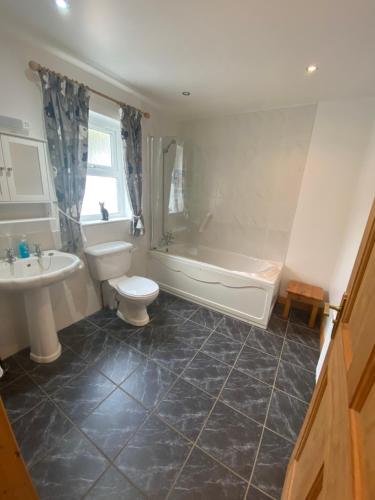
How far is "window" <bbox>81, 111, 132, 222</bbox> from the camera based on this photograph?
214cm

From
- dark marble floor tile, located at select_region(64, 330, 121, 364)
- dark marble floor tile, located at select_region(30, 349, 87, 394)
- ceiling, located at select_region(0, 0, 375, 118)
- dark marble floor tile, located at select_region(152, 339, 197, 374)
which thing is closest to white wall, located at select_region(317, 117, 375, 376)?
ceiling, located at select_region(0, 0, 375, 118)

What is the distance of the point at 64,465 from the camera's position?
43.6 inches

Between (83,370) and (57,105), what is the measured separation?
6.73 feet

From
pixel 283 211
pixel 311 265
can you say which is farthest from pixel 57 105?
pixel 311 265

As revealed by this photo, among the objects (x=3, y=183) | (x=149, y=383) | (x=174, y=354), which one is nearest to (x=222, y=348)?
(x=174, y=354)

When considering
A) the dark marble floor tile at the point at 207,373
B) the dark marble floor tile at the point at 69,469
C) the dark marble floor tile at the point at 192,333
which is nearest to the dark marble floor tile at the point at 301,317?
the dark marble floor tile at the point at 192,333

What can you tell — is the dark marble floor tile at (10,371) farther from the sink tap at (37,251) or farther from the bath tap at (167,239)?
the bath tap at (167,239)

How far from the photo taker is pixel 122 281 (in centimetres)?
222

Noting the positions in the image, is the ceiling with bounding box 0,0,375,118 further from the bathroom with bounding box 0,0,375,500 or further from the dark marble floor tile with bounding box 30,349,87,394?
the dark marble floor tile with bounding box 30,349,87,394

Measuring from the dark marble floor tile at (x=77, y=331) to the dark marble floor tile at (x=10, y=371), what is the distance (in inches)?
13.7

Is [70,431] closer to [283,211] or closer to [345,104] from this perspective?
[283,211]

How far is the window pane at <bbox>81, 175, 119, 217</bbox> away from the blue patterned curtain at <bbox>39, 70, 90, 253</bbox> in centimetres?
31

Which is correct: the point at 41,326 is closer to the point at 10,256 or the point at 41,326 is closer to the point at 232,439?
the point at 10,256

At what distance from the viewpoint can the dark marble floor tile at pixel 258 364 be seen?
67.1 inches
